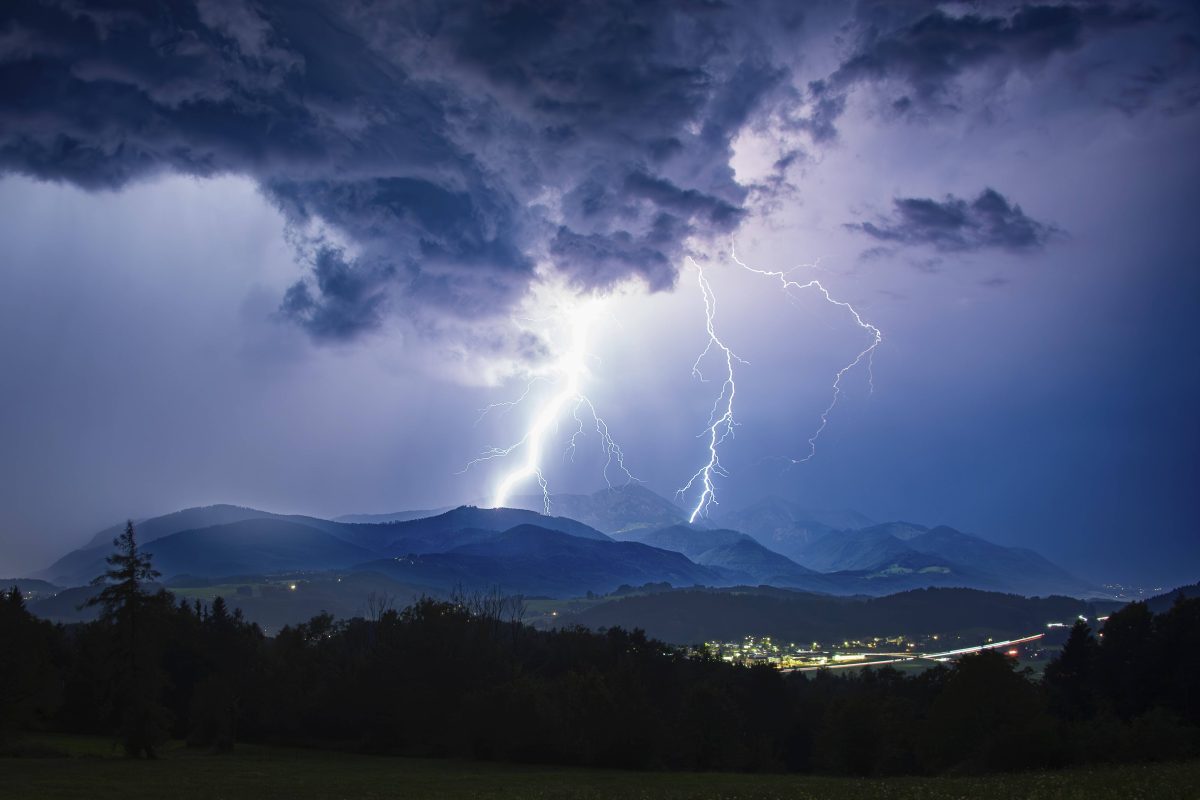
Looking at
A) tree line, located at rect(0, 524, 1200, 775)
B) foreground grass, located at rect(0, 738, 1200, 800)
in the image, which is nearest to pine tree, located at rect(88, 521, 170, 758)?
tree line, located at rect(0, 524, 1200, 775)

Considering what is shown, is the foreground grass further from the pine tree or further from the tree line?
the tree line

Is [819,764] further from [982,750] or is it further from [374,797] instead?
Answer: [374,797]

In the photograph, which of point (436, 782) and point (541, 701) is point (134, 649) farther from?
point (541, 701)

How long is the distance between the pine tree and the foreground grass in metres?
2.08

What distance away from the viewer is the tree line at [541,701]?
A: 141 feet

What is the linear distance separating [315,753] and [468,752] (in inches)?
420

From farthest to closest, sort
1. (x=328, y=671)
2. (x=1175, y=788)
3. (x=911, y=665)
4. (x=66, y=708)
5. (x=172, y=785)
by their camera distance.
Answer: (x=911, y=665)
(x=328, y=671)
(x=66, y=708)
(x=172, y=785)
(x=1175, y=788)

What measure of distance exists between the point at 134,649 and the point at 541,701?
2677cm

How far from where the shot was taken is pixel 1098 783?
20.9 m

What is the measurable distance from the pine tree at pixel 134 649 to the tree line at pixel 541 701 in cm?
10

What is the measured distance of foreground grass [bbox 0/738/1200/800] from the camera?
21.1 meters

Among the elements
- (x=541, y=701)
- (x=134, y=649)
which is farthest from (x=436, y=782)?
(x=541, y=701)

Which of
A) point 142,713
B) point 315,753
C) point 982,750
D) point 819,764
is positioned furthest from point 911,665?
point 142,713

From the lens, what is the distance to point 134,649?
41.7 meters
